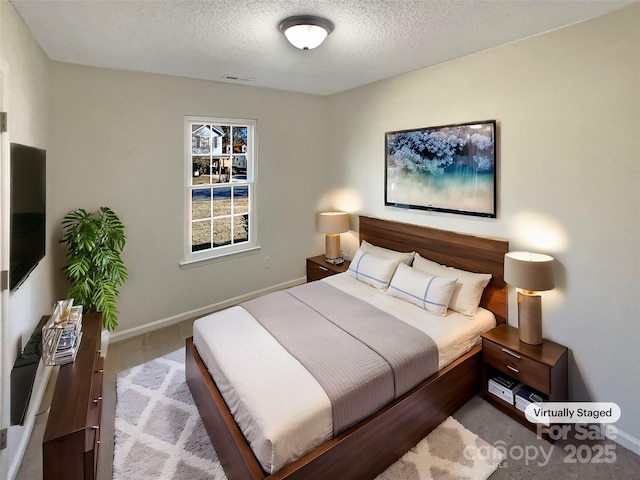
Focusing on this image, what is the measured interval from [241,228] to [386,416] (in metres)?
3.02

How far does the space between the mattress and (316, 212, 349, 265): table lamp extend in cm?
137

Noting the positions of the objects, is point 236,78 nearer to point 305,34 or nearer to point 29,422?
point 305,34

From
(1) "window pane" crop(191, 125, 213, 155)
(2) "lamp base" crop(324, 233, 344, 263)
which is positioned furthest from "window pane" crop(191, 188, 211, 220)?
(2) "lamp base" crop(324, 233, 344, 263)

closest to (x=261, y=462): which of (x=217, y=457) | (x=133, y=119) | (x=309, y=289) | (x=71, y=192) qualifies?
(x=217, y=457)

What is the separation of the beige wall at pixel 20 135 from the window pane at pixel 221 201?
1639 millimetres

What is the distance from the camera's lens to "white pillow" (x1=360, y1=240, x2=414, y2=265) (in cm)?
347

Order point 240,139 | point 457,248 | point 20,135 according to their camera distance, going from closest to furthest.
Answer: point 20,135 → point 457,248 → point 240,139

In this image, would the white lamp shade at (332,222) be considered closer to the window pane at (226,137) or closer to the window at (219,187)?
the window at (219,187)

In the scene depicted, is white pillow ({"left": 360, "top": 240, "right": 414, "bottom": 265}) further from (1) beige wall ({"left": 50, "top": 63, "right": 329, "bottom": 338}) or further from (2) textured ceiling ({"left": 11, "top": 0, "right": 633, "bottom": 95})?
(2) textured ceiling ({"left": 11, "top": 0, "right": 633, "bottom": 95})

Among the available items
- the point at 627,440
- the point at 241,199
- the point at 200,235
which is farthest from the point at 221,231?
the point at 627,440

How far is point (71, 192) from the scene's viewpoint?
10.2 feet

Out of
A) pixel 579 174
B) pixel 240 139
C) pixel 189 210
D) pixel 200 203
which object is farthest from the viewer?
pixel 240 139

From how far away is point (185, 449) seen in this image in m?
2.19

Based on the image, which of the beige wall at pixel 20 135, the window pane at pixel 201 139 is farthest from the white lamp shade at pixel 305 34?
the window pane at pixel 201 139
